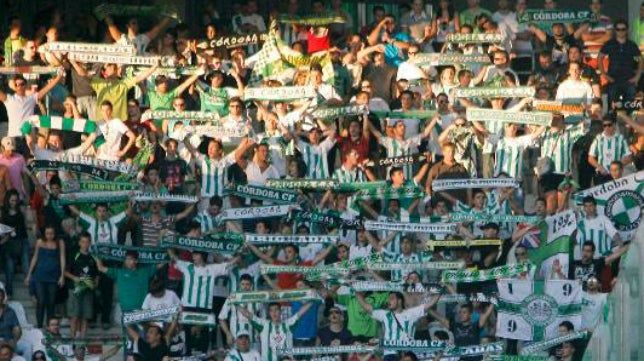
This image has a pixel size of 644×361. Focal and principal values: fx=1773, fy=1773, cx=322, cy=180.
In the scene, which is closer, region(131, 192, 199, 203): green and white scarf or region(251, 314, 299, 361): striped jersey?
region(251, 314, 299, 361): striped jersey

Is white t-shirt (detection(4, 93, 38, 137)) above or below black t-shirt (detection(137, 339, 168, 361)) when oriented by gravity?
above

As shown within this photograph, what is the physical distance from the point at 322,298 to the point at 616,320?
13.6 m

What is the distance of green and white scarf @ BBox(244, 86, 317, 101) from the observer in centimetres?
2552

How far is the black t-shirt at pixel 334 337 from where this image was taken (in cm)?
2178

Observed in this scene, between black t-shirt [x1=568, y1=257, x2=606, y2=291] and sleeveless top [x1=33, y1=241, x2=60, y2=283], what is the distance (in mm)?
6468

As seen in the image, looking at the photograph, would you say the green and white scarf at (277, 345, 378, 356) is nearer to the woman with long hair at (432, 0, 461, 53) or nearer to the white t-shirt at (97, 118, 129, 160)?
the white t-shirt at (97, 118, 129, 160)

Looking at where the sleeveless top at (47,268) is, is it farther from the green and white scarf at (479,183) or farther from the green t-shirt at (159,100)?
the green and white scarf at (479,183)

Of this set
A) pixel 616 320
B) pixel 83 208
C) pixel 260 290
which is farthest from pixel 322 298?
pixel 616 320

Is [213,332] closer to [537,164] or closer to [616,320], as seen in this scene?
[537,164]

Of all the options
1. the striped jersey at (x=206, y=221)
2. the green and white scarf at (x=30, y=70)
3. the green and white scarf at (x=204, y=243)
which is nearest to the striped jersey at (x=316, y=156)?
the striped jersey at (x=206, y=221)

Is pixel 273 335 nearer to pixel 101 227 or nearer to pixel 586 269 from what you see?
pixel 101 227

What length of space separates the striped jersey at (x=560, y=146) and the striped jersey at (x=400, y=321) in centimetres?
380

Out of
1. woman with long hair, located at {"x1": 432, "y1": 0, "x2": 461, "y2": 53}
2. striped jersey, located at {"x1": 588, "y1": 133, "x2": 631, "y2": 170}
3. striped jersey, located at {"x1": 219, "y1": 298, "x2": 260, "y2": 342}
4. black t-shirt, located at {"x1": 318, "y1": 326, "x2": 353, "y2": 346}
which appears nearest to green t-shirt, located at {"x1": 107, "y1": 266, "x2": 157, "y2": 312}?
striped jersey, located at {"x1": 219, "y1": 298, "x2": 260, "y2": 342}

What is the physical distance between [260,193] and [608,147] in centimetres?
493
